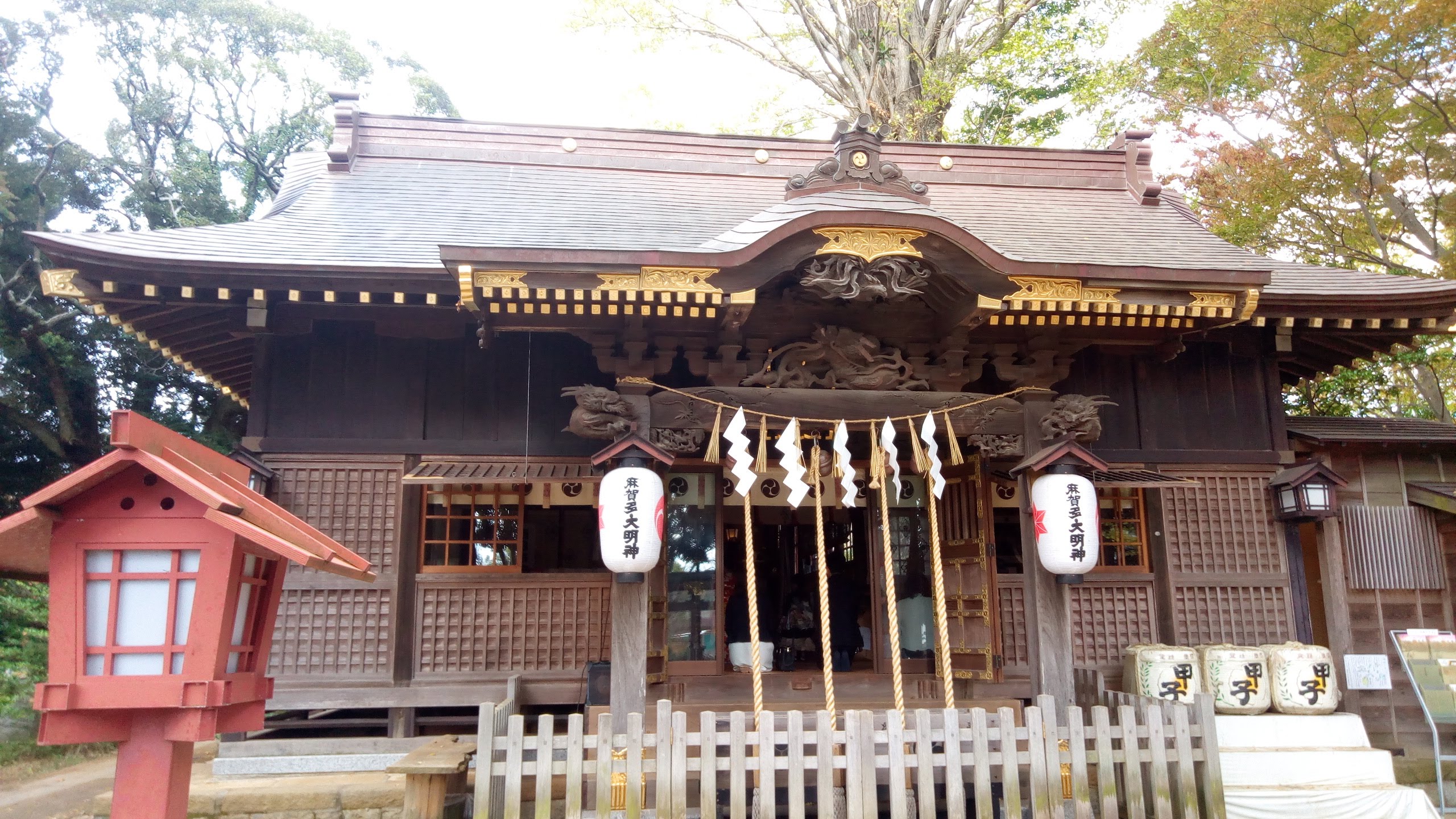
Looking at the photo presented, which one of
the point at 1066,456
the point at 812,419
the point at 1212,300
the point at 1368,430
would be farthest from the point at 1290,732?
the point at 812,419

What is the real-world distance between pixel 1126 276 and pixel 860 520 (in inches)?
210

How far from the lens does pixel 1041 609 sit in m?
7.04

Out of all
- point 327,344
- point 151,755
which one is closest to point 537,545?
point 327,344

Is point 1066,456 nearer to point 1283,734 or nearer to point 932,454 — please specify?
point 932,454

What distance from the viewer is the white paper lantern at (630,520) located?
6332 mm

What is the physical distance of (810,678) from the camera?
7.86m

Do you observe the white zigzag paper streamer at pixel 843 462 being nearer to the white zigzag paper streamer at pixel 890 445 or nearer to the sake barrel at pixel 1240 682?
the white zigzag paper streamer at pixel 890 445

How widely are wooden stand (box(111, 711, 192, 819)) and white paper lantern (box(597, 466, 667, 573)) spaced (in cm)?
321

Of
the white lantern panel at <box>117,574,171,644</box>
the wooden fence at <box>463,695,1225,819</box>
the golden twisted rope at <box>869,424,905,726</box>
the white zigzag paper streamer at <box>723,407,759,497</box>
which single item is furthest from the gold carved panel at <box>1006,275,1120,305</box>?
Result: the white lantern panel at <box>117,574,171,644</box>

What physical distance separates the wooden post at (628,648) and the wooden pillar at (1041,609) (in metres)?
3.08

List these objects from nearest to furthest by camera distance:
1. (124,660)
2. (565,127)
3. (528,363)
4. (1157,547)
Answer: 1. (124,660)
2. (528,363)
3. (1157,547)
4. (565,127)

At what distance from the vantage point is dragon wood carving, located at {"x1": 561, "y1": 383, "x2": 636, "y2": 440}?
22.0 feet

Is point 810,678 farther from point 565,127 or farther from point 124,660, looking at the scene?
point 565,127

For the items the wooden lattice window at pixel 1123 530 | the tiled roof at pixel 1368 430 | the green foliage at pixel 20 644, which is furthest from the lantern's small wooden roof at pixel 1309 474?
the green foliage at pixel 20 644
